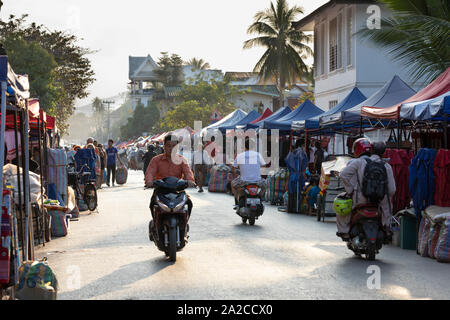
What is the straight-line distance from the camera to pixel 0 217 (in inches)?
272

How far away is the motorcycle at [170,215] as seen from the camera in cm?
952

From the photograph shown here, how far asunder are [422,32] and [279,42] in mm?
32621

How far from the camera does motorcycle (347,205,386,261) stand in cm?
997

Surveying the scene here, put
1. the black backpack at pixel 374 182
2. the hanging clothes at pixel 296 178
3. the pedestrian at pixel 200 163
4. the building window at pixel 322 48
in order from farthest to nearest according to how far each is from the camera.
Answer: the building window at pixel 322 48, the pedestrian at pixel 200 163, the hanging clothes at pixel 296 178, the black backpack at pixel 374 182

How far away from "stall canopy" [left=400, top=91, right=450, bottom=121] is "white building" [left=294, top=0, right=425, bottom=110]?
592 inches

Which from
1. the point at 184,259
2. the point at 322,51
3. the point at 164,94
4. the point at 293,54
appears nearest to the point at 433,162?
the point at 184,259

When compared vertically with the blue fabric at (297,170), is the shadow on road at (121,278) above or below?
below

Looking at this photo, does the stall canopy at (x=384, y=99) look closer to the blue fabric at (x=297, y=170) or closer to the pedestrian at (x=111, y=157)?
the blue fabric at (x=297, y=170)

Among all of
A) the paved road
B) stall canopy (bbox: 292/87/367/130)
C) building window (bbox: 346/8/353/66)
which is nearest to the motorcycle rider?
the paved road

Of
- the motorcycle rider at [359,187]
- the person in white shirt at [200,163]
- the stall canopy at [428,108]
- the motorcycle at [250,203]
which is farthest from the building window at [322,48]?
the motorcycle rider at [359,187]

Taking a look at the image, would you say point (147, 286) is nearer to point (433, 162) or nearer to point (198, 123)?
point (433, 162)

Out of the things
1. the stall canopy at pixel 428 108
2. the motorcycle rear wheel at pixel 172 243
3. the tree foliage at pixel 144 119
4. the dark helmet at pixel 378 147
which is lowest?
the motorcycle rear wheel at pixel 172 243

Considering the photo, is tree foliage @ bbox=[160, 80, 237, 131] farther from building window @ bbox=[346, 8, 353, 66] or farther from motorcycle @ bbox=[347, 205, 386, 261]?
motorcycle @ bbox=[347, 205, 386, 261]

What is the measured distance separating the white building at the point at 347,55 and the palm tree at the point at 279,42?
49.5 ft
